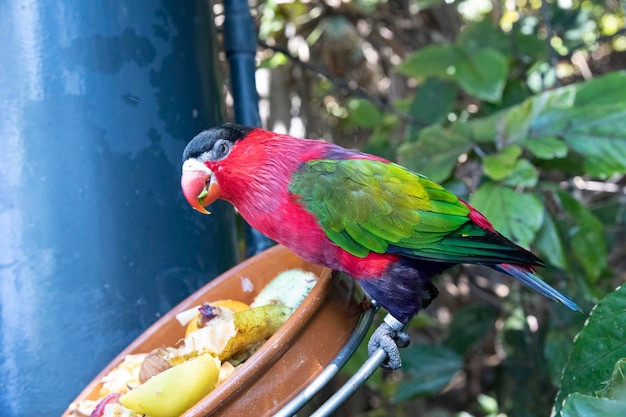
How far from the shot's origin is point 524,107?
56.5 inches

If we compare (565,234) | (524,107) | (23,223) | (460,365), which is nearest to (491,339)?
(460,365)

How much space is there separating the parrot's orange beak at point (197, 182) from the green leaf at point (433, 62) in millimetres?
989

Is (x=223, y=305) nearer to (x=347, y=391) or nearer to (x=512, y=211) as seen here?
(x=347, y=391)

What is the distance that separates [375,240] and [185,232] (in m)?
0.39

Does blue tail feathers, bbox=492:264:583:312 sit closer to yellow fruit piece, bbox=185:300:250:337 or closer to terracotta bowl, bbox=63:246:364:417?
terracotta bowl, bbox=63:246:364:417

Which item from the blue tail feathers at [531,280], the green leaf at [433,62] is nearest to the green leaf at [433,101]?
the green leaf at [433,62]

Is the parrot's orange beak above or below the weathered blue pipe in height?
below

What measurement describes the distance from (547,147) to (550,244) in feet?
0.74

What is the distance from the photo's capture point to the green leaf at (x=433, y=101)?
1.90 metres

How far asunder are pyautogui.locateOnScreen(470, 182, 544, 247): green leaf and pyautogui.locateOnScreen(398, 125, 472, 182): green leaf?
14 centimetres

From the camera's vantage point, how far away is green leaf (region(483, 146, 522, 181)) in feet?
4.48

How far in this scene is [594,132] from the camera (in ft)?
4.63

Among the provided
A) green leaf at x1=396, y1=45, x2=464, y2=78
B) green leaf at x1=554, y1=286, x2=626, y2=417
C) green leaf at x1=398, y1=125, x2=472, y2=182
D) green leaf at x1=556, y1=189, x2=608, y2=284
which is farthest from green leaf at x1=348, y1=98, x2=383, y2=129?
green leaf at x1=554, y1=286, x2=626, y2=417

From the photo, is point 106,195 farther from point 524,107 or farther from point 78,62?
point 524,107
